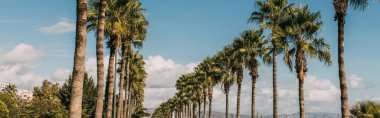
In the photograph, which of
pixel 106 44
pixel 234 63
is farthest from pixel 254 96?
pixel 106 44

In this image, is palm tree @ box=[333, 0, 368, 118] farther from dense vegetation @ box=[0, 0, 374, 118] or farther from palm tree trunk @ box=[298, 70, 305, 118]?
palm tree trunk @ box=[298, 70, 305, 118]

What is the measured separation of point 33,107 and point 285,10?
5881cm

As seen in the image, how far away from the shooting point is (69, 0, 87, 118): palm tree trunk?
11.1 meters

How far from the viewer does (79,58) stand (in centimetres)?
1126

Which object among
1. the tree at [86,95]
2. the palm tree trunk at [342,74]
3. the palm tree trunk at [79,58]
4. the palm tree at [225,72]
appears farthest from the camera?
the tree at [86,95]

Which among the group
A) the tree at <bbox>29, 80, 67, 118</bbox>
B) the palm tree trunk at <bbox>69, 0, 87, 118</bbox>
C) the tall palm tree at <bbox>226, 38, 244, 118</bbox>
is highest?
the tall palm tree at <bbox>226, 38, 244, 118</bbox>

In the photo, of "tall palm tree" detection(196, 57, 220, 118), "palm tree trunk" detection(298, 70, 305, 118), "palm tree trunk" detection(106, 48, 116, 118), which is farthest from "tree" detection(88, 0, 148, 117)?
"tall palm tree" detection(196, 57, 220, 118)

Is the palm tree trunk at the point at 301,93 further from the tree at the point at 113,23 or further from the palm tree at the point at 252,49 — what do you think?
the palm tree at the point at 252,49

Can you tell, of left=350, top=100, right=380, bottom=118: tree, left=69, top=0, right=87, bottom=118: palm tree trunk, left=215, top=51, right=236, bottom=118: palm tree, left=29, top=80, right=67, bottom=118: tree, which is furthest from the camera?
left=29, top=80, right=67, bottom=118: tree

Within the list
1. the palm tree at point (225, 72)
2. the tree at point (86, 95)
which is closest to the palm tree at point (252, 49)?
the palm tree at point (225, 72)

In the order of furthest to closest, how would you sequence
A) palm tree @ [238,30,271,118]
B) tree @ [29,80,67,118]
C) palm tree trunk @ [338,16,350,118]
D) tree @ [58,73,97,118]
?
1. tree @ [58,73,97,118]
2. tree @ [29,80,67,118]
3. palm tree @ [238,30,271,118]
4. palm tree trunk @ [338,16,350,118]

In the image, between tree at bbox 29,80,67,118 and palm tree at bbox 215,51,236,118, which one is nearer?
palm tree at bbox 215,51,236,118

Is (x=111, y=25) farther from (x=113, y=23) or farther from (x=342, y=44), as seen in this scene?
(x=342, y=44)

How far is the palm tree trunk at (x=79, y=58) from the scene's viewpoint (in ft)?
36.6
